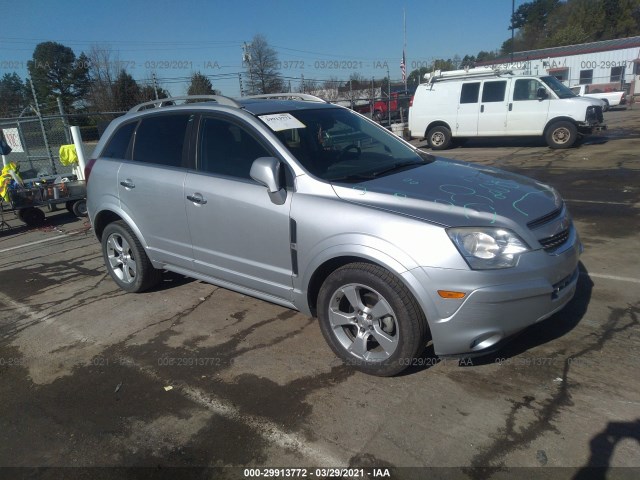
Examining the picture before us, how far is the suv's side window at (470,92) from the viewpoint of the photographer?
13820mm

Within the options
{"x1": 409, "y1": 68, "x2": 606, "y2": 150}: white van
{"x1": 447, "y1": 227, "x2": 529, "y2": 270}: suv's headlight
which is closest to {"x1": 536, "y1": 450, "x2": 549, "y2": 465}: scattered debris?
{"x1": 447, "y1": 227, "x2": 529, "y2": 270}: suv's headlight

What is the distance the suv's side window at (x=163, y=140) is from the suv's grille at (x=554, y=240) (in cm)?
294

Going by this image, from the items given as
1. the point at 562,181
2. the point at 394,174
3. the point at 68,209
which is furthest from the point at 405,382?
the point at 68,209

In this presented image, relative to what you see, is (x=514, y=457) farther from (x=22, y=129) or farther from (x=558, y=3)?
(x=558, y=3)

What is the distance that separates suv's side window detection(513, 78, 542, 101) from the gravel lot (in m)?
9.56

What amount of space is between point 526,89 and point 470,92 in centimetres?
162

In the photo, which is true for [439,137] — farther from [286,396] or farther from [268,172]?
[286,396]

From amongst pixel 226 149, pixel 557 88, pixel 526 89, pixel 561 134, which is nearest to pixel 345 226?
pixel 226 149

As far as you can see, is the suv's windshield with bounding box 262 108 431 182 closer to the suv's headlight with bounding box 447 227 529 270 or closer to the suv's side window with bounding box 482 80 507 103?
the suv's headlight with bounding box 447 227 529 270

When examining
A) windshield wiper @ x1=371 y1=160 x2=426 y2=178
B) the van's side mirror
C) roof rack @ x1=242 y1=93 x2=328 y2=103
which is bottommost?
windshield wiper @ x1=371 y1=160 x2=426 y2=178

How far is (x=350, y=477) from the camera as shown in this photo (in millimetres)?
2334

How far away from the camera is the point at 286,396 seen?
3000mm

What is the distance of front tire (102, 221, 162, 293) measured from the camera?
4.63 m

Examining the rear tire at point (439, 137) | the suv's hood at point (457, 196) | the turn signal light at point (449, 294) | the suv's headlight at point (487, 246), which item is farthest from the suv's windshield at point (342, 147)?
the rear tire at point (439, 137)
